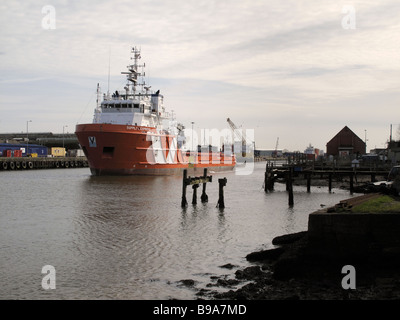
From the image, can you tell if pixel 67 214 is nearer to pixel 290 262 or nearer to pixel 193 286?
pixel 193 286

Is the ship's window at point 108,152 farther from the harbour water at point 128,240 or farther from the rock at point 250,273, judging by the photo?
the rock at point 250,273

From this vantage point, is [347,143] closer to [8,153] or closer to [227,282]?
[8,153]

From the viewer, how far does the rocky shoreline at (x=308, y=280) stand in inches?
336

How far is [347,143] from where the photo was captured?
63.5 m

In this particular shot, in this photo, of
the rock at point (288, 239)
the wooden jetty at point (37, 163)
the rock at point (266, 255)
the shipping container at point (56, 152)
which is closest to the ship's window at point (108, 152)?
the wooden jetty at point (37, 163)

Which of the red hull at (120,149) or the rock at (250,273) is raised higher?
the red hull at (120,149)

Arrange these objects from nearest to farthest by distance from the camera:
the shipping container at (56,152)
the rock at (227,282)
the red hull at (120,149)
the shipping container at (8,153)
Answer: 1. the rock at (227,282)
2. the red hull at (120,149)
3. the shipping container at (8,153)
4. the shipping container at (56,152)

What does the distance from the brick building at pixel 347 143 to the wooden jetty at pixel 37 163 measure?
44694 mm

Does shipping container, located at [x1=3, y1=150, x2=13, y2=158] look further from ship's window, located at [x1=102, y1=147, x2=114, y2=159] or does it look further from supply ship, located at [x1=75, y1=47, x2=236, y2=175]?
ship's window, located at [x1=102, y1=147, x2=114, y2=159]

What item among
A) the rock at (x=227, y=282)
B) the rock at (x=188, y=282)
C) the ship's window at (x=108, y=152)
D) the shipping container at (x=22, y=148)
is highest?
the shipping container at (x=22, y=148)

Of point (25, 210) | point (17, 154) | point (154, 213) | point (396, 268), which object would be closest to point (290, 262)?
point (396, 268)

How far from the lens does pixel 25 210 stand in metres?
22.6

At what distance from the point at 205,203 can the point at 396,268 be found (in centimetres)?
1654

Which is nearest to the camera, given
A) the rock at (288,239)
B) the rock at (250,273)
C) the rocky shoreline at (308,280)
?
the rocky shoreline at (308,280)
